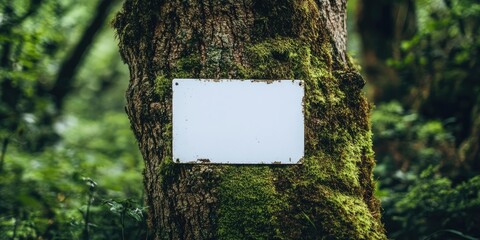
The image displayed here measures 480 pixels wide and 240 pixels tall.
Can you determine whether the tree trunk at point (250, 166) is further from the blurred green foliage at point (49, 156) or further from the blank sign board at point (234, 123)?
the blurred green foliage at point (49, 156)

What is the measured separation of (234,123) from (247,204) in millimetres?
374

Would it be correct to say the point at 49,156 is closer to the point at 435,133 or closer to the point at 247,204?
the point at 247,204

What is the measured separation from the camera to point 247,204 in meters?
1.92

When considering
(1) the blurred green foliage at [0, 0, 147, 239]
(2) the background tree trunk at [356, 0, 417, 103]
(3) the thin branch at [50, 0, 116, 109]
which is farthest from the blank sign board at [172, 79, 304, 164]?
(3) the thin branch at [50, 0, 116, 109]

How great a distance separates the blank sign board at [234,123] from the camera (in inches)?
77.5

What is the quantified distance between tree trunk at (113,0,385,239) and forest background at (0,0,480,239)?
0.37 m

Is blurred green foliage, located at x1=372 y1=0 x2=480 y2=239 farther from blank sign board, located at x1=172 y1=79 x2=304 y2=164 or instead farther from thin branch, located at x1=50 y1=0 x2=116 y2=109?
thin branch, located at x1=50 y1=0 x2=116 y2=109

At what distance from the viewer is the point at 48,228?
3.00 m

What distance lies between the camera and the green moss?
6.20 feet

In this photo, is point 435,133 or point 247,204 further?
point 435,133

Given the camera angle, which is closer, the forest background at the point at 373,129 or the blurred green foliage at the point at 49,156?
the blurred green foliage at the point at 49,156

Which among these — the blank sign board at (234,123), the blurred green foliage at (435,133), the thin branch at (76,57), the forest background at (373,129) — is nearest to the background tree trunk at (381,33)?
the forest background at (373,129)

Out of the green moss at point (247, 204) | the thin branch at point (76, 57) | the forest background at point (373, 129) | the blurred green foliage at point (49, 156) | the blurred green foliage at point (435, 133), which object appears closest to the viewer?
the green moss at point (247, 204)

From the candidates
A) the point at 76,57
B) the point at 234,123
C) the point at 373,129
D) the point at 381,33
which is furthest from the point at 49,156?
the point at 381,33
